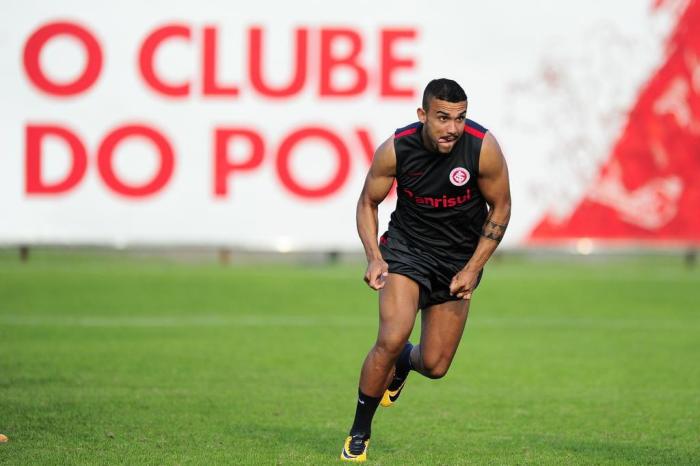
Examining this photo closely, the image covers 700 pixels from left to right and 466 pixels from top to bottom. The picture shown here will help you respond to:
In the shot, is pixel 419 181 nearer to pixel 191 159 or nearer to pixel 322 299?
pixel 322 299

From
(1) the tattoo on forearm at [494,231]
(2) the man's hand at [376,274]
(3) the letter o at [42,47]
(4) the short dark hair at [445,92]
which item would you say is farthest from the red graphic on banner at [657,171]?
(4) the short dark hair at [445,92]

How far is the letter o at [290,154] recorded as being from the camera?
2611cm

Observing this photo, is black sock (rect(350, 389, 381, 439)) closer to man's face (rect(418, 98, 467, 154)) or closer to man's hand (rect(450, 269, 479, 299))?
man's hand (rect(450, 269, 479, 299))

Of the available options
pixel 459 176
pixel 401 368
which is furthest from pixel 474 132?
pixel 401 368

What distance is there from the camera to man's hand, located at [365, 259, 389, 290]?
8031 millimetres

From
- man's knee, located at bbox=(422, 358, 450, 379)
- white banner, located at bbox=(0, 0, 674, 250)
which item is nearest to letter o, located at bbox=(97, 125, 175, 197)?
white banner, located at bbox=(0, 0, 674, 250)

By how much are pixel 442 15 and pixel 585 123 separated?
3.91 m

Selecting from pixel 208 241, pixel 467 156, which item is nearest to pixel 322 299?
pixel 208 241

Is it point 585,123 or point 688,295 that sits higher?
point 585,123

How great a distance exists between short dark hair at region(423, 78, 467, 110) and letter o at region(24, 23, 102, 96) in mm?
19467

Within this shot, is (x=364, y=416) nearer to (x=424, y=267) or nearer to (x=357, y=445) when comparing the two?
(x=357, y=445)

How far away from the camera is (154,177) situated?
86.0 feet

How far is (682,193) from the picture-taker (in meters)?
27.1

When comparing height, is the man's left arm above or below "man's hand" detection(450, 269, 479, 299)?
above
